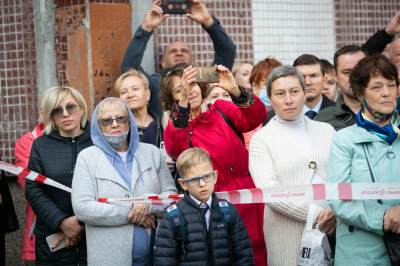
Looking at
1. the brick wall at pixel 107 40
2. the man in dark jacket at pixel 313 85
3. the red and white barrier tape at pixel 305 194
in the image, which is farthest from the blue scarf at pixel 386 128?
the brick wall at pixel 107 40

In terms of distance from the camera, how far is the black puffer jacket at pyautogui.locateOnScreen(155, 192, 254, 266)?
3090 mm

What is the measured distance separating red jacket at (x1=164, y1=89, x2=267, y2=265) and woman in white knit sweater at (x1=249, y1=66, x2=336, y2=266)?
235 millimetres

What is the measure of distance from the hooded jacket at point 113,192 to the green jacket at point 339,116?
63.9 inches

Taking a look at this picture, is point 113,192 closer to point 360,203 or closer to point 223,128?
point 223,128

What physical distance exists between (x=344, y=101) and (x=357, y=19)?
3626 mm

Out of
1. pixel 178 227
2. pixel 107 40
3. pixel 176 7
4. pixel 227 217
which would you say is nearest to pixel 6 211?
pixel 107 40

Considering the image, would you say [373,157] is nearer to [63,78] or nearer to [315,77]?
[315,77]

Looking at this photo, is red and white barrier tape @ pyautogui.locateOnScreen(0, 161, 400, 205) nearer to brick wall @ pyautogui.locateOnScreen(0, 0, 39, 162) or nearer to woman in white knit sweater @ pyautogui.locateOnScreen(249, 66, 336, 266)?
woman in white knit sweater @ pyautogui.locateOnScreen(249, 66, 336, 266)

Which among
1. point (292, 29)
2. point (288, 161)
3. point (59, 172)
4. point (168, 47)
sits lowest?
point (59, 172)

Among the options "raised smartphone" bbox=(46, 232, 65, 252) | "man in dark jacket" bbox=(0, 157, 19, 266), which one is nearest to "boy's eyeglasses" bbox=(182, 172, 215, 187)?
"raised smartphone" bbox=(46, 232, 65, 252)

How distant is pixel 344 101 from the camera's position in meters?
4.24

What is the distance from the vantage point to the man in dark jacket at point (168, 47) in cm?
537

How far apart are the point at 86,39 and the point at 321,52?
3.77 m

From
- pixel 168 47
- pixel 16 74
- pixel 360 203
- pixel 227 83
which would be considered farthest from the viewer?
pixel 16 74
